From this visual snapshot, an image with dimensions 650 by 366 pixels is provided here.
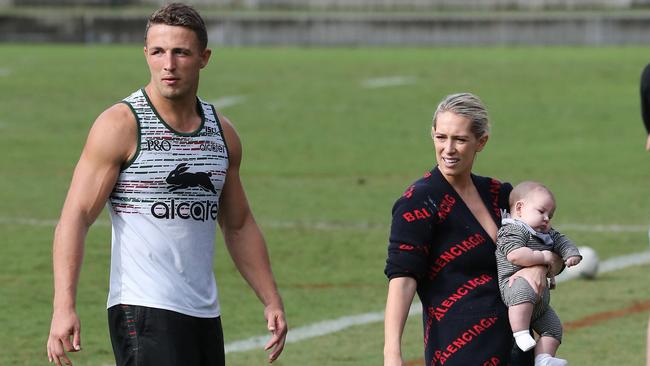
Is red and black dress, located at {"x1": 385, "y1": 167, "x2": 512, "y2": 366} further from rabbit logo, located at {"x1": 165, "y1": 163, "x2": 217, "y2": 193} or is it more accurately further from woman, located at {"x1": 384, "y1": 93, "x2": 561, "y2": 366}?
rabbit logo, located at {"x1": 165, "y1": 163, "x2": 217, "y2": 193}

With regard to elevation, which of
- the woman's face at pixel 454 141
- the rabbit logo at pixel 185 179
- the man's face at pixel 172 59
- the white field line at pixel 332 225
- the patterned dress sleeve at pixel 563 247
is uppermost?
the man's face at pixel 172 59

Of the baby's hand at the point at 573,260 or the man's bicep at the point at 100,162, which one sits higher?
the man's bicep at the point at 100,162

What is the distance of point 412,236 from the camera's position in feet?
19.1

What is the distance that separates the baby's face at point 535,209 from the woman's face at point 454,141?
0.29 meters

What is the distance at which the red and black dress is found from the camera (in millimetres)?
5820

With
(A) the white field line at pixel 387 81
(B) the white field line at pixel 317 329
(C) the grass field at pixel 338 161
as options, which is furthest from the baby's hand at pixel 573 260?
(A) the white field line at pixel 387 81

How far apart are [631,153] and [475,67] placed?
765cm

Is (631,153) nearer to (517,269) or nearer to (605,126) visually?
(605,126)

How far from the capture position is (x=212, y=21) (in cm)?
3309

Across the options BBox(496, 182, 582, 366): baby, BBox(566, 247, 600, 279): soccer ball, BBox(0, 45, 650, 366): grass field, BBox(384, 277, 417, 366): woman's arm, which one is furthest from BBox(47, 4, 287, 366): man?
BBox(566, 247, 600, 279): soccer ball

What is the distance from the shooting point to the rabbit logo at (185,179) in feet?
19.4

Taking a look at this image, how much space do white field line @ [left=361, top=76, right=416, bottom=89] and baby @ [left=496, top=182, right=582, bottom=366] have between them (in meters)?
21.4

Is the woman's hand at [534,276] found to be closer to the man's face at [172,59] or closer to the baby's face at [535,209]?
the baby's face at [535,209]

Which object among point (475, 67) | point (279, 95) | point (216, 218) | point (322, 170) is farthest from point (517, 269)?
point (475, 67)
